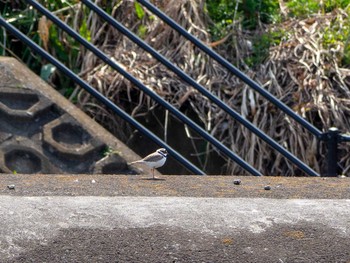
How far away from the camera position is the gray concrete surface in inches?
123

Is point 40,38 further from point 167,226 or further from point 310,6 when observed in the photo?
point 167,226

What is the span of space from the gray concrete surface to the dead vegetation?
349 centimetres

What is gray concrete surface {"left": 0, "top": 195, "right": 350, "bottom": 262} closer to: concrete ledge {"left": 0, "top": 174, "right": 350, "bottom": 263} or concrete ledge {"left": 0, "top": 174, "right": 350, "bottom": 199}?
concrete ledge {"left": 0, "top": 174, "right": 350, "bottom": 263}

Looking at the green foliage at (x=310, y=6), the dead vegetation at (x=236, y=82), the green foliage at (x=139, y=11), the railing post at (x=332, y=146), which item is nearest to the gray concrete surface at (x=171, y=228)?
the railing post at (x=332, y=146)

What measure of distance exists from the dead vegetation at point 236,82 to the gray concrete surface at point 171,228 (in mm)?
3490

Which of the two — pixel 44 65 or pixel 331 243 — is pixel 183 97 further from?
pixel 331 243

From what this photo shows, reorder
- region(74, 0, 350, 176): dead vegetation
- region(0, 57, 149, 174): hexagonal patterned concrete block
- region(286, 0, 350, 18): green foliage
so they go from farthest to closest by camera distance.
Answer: region(286, 0, 350, 18): green foliage, region(74, 0, 350, 176): dead vegetation, region(0, 57, 149, 174): hexagonal patterned concrete block

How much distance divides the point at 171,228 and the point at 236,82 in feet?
13.9

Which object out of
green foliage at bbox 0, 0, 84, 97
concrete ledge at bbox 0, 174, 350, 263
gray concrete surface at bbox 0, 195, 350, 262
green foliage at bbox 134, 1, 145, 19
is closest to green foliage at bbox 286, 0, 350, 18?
green foliage at bbox 134, 1, 145, 19

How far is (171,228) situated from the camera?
3.27 meters

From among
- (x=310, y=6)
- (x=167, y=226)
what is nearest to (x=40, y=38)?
(x=310, y=6)

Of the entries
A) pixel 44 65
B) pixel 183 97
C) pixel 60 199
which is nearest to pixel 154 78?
pixel 183 97

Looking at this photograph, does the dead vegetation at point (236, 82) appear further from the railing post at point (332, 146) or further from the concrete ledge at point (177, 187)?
the concrete ledge at point (177, 187)

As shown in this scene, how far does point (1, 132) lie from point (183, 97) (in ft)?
5.55
